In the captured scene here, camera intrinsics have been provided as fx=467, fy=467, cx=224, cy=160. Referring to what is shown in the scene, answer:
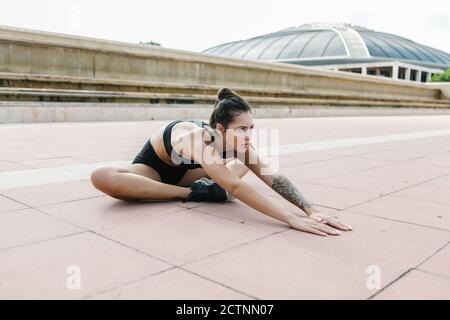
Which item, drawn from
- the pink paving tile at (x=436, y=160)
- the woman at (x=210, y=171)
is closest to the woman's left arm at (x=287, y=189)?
the woman at (x=210, y=171)

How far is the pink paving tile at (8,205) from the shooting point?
2930 mm

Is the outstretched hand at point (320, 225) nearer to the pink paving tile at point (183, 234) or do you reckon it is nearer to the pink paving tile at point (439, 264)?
the pink paving tile at point (183, 234)

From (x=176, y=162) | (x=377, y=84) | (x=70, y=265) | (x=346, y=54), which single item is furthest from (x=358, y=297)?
(x=346, y=54)

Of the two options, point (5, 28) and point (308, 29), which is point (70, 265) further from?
point (308, 29)

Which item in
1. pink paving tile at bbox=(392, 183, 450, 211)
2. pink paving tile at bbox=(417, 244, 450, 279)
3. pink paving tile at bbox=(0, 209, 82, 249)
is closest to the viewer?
pink paving tile at bbox=(417, 244, 450, 279)

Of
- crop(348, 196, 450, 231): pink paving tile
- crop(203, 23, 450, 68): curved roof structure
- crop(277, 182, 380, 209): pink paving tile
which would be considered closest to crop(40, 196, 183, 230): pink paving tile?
crop(277, 182, 380, 209): pink paving tile

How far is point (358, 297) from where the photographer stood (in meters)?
1.74

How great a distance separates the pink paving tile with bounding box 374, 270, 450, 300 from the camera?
1.75 m

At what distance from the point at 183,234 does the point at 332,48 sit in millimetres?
61248

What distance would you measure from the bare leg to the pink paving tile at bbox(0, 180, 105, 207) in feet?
0.93

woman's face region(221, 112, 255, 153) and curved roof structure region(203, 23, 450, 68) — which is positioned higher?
curved roof structure region(203, 23, 450, 68)

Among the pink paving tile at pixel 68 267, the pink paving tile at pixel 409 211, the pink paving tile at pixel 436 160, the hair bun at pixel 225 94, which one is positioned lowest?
the pink paving tile at pixel 409 211

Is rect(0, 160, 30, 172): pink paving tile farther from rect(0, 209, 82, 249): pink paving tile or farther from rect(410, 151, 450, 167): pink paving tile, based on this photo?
rect(410, 151, 450, 167): pink paving tile
